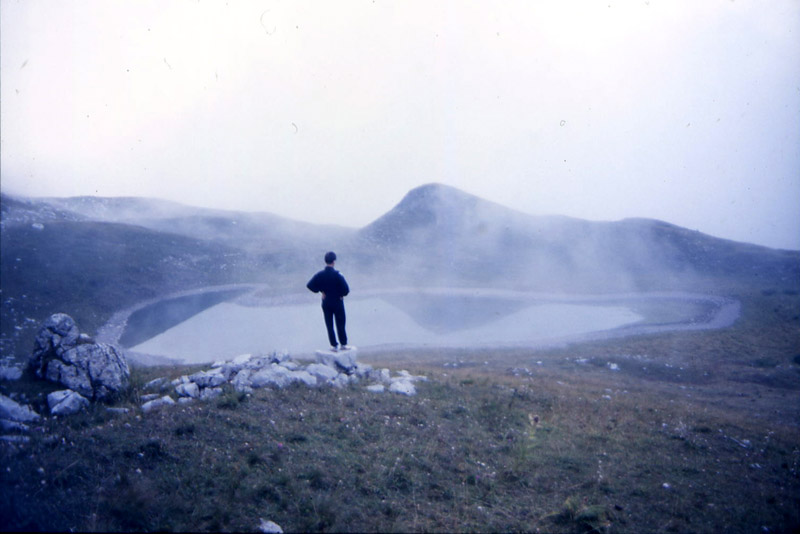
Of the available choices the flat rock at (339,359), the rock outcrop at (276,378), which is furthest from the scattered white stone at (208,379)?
the flat rock at (339,359)

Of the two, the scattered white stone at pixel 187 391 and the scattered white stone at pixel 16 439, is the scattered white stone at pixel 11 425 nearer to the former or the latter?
the scattered white stone at pixel 16 439

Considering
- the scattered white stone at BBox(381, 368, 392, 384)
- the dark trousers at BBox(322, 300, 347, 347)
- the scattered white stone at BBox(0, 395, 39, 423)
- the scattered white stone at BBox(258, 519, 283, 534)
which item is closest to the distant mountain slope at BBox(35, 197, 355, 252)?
the scattered white stone at BBox(381, 368, 392, 384)

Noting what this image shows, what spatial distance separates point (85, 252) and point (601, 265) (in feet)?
229

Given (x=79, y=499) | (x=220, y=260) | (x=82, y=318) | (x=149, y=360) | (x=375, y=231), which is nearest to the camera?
(x=79, y=499)

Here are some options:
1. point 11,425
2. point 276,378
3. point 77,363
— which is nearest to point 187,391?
point 276,378

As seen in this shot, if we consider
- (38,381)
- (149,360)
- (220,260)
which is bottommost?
(149,360)

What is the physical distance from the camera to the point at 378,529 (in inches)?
238

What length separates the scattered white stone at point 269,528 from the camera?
5660 mm

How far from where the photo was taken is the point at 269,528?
5711mm

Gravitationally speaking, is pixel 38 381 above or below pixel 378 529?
above

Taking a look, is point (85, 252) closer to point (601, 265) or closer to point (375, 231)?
point (375, 231)

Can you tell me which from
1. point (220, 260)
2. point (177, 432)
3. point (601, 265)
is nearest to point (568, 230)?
point (601, 265)

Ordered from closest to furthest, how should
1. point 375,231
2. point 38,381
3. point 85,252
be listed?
point 38,381 → point 85,252 → point 375,231

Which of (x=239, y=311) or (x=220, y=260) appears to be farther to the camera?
(x=220, y=260)
